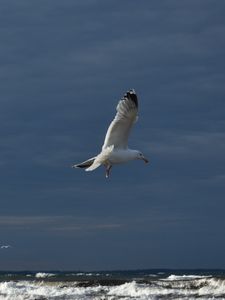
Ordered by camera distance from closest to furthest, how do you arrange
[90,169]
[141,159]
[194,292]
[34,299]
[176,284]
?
1. [90,169]
2. [141,159]
3. [34,299]
4. [194,292]
5. [176,284]

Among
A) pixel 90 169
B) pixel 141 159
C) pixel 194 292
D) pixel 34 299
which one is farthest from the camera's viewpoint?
pixel 194 292

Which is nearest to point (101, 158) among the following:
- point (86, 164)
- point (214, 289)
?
point (86, 164)

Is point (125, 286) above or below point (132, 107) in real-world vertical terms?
below

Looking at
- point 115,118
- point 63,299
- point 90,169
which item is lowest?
point 63,299

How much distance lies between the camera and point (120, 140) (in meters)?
21.6

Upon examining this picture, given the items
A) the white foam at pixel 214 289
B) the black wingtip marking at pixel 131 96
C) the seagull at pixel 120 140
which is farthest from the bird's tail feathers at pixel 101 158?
the white foam at pixel 214 289

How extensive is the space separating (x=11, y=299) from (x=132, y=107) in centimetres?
1109

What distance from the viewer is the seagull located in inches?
803

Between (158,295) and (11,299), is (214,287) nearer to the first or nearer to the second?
(158,295)

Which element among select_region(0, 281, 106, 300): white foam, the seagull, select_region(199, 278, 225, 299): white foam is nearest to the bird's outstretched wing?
the seagull

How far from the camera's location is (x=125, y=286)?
103ft

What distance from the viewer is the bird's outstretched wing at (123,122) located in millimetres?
20344

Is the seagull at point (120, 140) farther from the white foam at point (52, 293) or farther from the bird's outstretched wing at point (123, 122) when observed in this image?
the white foam at point (52, 293)

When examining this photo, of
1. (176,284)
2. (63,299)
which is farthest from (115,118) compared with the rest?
(176,284)
